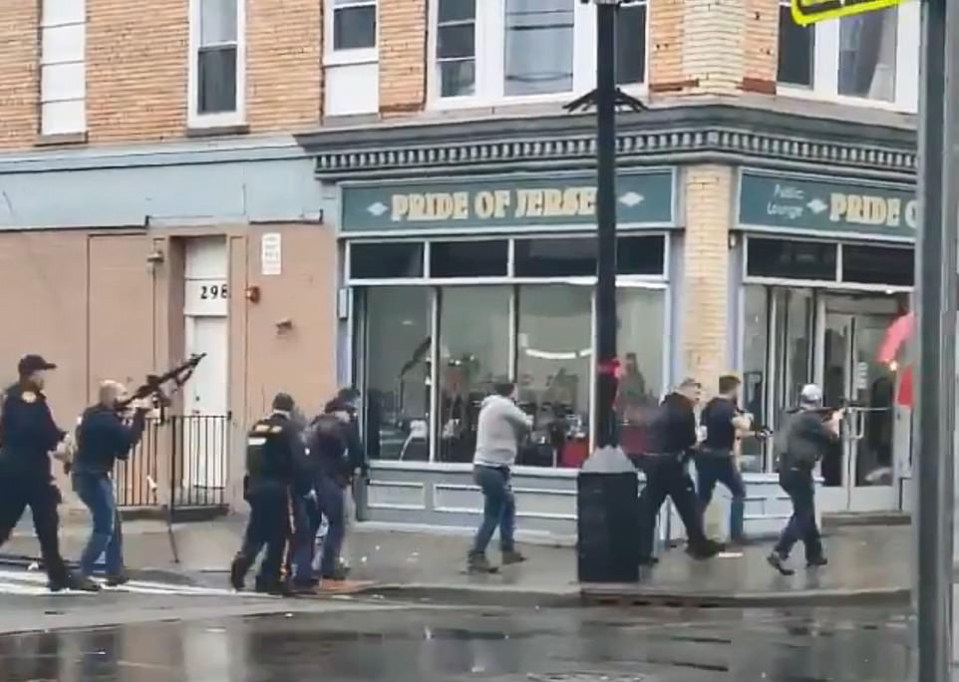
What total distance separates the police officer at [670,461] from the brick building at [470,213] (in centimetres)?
90

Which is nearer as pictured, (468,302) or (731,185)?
(731,185)

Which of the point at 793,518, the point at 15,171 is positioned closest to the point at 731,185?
the point at 793,518

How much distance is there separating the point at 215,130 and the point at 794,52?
677 centimetres

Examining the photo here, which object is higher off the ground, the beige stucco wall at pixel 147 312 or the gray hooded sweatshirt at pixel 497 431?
the beige stucco wall at pixel 147 312

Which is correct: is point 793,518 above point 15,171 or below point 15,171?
below

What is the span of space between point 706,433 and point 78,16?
1009 cm

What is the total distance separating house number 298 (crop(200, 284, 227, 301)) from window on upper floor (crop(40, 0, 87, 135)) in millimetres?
2633

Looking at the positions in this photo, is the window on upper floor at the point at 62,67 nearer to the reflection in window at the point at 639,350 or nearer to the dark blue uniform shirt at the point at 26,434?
the reflection in window at the point at 639,350

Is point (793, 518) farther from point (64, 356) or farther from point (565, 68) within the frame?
point (64, 356)

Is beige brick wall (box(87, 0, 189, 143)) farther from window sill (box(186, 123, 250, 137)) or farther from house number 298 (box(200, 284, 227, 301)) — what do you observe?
house number 298 (box(200, 284, 227, 301))

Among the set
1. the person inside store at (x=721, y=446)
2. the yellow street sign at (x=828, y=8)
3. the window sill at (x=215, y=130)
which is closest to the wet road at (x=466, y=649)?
the person inside store at (x=721, y=446)

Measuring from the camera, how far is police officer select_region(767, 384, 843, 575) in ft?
58.4

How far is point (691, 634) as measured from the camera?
1348 cm

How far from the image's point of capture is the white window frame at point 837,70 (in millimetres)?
20375
